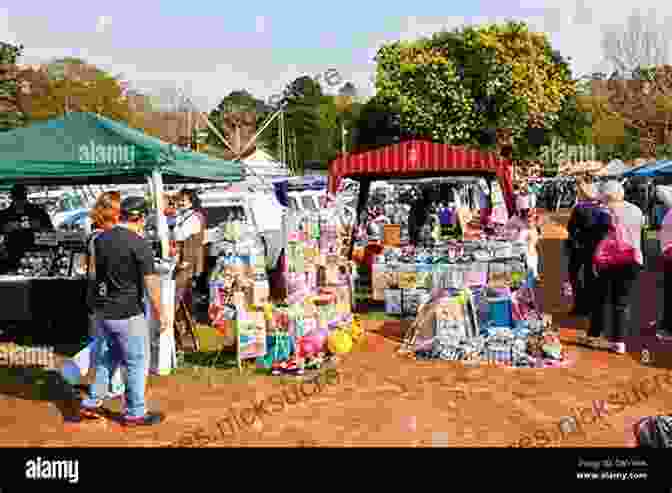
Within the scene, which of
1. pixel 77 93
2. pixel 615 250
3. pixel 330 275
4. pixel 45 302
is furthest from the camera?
pixel 77 93

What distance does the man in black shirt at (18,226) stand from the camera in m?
8.98

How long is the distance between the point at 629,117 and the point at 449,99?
46.0ft

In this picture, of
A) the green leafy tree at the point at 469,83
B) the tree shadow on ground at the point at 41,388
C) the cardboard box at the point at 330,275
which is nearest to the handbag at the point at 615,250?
the cardboard box at the point at 330,275

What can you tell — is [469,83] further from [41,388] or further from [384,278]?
[41,388]

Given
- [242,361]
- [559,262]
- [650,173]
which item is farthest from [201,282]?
[650,173]

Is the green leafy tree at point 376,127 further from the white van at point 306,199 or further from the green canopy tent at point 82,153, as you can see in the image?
the green canopy tent at point 82,153

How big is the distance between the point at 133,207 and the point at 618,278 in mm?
4927

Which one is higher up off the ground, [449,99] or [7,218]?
[449,99]

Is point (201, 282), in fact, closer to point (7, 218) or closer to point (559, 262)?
point (7, 218)

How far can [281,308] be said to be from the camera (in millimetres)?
7316

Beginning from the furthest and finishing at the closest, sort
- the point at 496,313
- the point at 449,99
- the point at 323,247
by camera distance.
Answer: the point at 449,99 < the point at 323,247 < the point at 496,313

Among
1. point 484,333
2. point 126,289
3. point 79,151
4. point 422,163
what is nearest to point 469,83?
point 422,163
